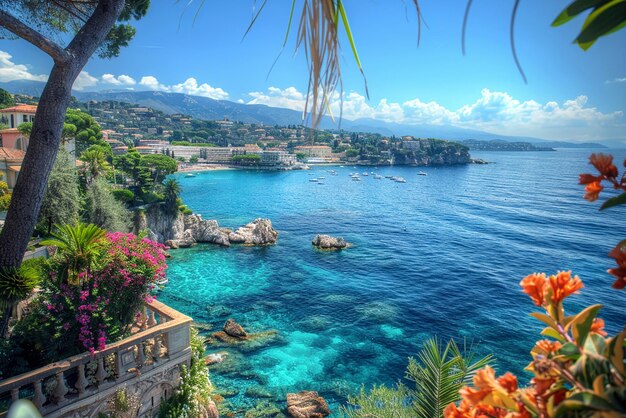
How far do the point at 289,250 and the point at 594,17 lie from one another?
31.7 meters

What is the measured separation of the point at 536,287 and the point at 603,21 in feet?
2.43

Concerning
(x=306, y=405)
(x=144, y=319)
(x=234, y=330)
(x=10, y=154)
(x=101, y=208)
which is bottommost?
(x=234, y=330)

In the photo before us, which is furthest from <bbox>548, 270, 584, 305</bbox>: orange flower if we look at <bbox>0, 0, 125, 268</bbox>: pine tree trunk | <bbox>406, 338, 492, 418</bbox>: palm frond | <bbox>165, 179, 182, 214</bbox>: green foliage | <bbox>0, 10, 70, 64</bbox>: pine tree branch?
<bbox>165, 179, 182, 214</bbox>: green foliage

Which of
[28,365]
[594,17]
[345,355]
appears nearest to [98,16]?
[28,365]

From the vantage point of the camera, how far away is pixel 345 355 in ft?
53.1

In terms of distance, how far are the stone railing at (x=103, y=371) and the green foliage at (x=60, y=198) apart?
11998mm

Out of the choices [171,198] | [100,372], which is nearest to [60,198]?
[100,372]

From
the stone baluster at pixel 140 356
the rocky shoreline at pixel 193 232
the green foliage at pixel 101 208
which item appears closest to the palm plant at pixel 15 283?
the stone baluster at pixel 140 356

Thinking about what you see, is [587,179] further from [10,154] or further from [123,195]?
[123,195]

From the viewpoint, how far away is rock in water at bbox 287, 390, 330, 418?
39.1 ft

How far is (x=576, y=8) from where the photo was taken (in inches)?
38.0

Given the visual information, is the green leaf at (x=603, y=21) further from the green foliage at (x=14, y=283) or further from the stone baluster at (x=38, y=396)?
the stone baluster at (x=38, y=396)

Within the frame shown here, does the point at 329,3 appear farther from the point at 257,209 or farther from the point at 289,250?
the point at 257,209

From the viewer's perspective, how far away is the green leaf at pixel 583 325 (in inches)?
39.8
